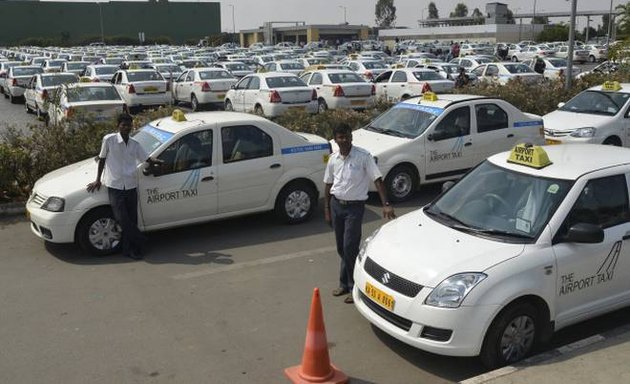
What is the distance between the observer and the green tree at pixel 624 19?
66.7 feet

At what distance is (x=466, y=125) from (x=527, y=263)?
6.22m

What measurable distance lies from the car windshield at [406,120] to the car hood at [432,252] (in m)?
4.89

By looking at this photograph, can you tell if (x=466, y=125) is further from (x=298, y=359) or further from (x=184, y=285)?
(x=298, y=359)

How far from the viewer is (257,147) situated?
8.95 m

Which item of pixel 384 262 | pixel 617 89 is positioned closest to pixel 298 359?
pixel 384 262

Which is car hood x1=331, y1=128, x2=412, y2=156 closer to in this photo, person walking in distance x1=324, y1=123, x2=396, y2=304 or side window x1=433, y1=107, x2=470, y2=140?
side window x1=433, y1=107, x2=470, y2=140

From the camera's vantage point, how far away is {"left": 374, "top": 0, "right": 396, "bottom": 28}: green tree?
169625 millimetres

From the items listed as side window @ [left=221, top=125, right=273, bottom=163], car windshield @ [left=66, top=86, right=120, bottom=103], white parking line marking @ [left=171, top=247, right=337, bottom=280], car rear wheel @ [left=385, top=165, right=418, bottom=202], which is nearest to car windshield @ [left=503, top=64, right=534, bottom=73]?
car windshield @ [left=66, top=86, right=120, bottom=103]

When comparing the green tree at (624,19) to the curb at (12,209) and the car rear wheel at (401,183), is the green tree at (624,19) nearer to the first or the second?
the car rear wheel at (401,183)

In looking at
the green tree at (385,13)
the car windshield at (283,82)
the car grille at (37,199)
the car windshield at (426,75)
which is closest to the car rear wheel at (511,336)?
the car grille at (37,199)

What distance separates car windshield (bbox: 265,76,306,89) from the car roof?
13.3 m

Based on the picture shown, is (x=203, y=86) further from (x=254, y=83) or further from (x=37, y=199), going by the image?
(x=37, y=199)

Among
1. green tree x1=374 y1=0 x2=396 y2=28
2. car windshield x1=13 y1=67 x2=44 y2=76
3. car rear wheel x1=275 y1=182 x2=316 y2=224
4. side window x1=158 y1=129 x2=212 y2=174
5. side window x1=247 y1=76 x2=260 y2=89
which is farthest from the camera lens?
green tree x1=374 y1=0 x2=396 y2=28

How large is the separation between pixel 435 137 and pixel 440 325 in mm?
6129
